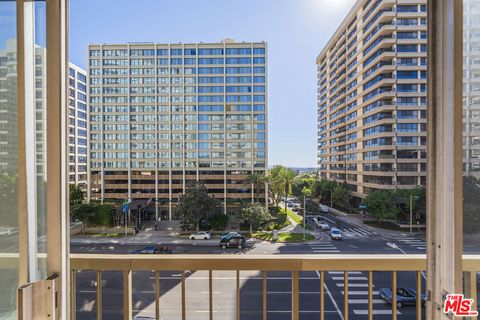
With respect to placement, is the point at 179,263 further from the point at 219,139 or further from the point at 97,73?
the point at 219,139

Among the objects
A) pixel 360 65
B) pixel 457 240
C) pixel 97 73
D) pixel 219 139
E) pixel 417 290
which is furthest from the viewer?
pixel 219 139

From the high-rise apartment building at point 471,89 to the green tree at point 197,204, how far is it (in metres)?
4.05

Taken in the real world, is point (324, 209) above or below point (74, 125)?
below

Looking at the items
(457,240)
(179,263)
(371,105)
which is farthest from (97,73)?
(371,105)

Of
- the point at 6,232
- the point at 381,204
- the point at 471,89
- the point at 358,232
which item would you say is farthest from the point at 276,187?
the point at 6,232

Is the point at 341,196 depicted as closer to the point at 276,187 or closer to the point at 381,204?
the point at 381,204

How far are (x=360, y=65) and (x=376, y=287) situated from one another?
8.24ft

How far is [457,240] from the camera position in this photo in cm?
59

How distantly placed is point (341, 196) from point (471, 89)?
2.25 m

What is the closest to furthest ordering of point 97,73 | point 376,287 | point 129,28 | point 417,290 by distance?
point 417,290 < point 376,287 < point 129,28 < point 97,73

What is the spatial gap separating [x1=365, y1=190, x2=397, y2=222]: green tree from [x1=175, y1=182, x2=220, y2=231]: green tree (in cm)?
308

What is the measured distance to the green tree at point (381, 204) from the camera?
6.47ft

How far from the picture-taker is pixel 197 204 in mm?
5223

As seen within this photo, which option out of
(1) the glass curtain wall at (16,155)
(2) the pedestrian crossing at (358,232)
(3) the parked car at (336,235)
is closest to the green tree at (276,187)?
(3) the parked car at (336,235)
